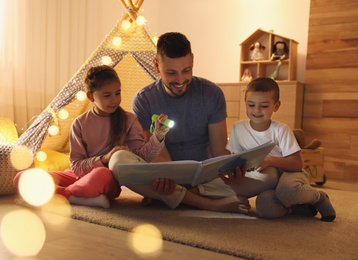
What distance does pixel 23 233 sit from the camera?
3.60 ft

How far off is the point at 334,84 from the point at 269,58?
25.0 inches

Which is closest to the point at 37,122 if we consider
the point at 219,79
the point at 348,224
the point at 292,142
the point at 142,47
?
the point at 142,47

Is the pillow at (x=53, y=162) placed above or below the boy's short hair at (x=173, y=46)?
below

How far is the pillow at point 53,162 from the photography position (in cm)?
202

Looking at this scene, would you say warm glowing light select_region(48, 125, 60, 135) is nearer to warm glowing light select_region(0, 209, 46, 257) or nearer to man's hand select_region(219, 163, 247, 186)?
warm glowing light select_region(0, 209, 46, 257)

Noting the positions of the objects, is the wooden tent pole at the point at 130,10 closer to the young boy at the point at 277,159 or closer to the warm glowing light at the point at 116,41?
the warm glowing light at the point at 116,41

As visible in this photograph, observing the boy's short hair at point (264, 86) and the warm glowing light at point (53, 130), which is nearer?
the boy's short hair at point (264, 86)

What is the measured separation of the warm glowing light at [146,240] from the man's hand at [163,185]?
5.8 inches

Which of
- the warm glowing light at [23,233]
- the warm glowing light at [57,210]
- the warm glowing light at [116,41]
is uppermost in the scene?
the warm glowing light at [116,41]

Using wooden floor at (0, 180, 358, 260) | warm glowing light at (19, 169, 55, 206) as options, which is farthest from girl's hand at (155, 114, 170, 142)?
warm glowing light at (19, 169, 55, 206)

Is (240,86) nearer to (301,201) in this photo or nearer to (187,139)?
(187,139)

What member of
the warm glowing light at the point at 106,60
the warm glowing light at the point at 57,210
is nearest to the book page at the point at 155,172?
the warm glowing light at the point at 57,210

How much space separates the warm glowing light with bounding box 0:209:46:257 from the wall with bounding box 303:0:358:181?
Answer: 2402 mm

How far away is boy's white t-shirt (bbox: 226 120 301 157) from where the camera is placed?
1.39 m
